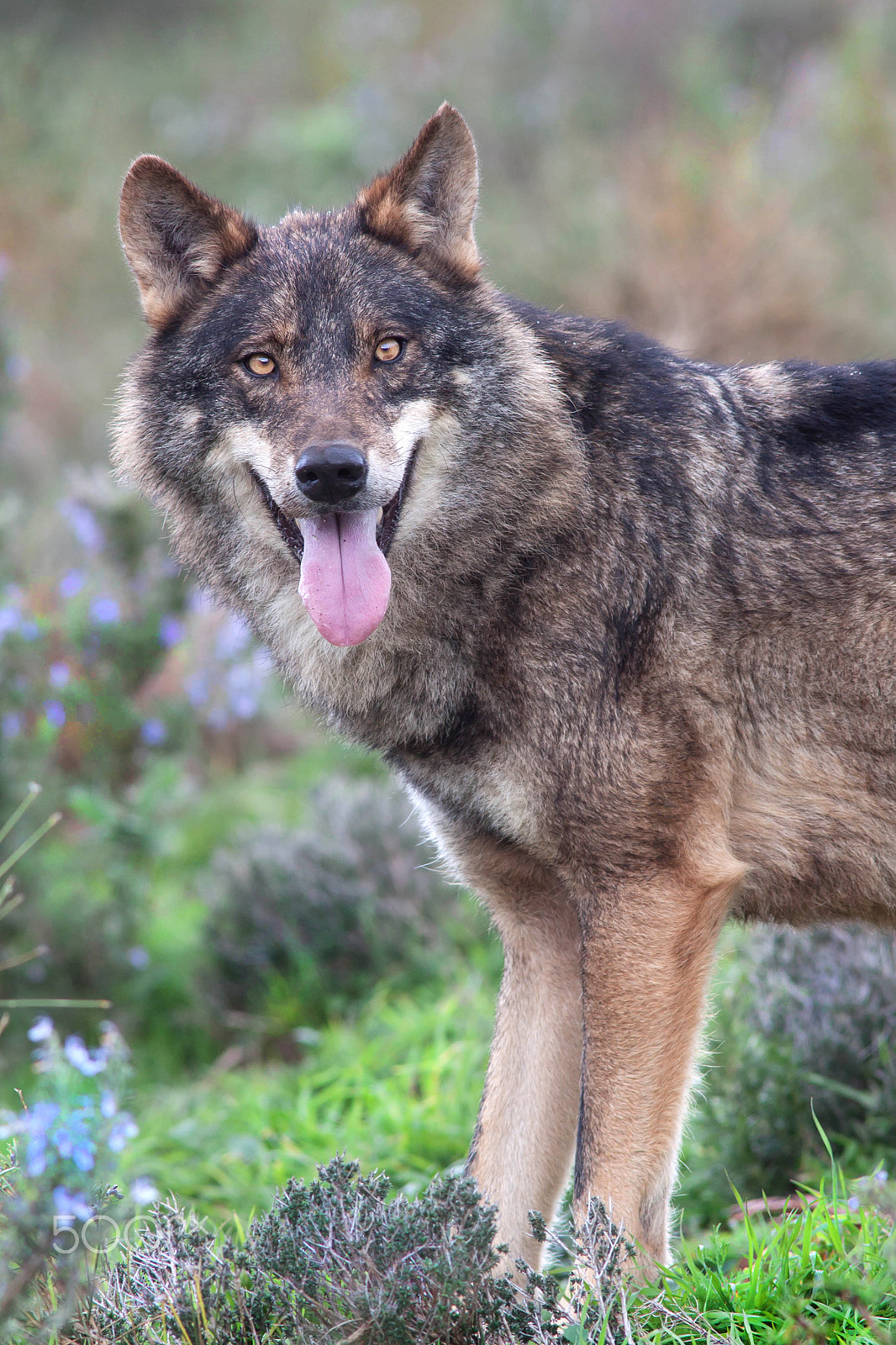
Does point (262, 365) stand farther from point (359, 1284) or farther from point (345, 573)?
point (359, 1284)

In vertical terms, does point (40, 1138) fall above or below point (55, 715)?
above

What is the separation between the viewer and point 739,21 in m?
18.9

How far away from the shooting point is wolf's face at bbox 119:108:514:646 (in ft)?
9.95

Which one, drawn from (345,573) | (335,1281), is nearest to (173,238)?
(345,573)

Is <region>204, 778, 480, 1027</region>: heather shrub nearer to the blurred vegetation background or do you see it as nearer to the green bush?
the blurred vegetation background

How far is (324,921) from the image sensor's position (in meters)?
6.05

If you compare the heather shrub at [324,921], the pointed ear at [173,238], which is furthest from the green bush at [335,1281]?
the heather shrub at [324,921]

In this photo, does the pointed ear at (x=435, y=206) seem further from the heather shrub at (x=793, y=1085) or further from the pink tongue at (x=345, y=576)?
the heather shrub at (x=793, y=1085)

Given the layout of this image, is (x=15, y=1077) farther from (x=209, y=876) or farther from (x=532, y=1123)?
(x=532, y=1123)

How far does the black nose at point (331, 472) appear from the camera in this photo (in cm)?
290

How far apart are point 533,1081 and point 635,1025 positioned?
A: 609mm

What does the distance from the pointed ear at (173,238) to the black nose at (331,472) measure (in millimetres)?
849

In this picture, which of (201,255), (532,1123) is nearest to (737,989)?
(532,1123)

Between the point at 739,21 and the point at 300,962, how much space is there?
709 inches
